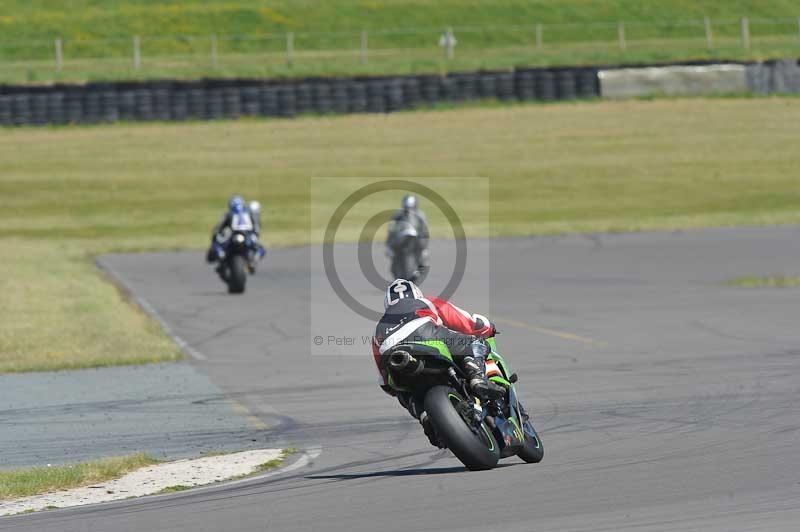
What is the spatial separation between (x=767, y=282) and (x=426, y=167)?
63.5ft

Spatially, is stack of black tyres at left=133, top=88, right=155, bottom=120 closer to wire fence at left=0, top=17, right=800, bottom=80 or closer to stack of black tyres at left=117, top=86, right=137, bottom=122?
stack of black tyres at left=117, top=86, right=137, bottom=122

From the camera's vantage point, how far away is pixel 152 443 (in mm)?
11703

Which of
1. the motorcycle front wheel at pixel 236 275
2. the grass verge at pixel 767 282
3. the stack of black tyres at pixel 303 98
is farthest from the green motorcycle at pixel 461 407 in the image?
the stack of black tyres at pixel 303 98

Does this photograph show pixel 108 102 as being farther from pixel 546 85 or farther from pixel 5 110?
pixel 546 85

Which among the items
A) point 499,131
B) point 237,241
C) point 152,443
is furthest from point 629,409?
point 499,131

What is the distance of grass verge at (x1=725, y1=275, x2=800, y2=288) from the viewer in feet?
74.3

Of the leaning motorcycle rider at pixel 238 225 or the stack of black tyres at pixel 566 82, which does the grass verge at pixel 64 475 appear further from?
the stack of black tyres at pixel 566 82

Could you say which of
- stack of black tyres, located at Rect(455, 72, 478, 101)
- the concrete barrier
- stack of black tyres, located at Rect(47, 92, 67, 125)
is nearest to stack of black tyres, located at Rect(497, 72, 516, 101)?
stack of black tyres, located at Rect(455, 72, 478, 101)

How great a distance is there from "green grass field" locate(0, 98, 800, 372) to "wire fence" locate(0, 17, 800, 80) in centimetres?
518

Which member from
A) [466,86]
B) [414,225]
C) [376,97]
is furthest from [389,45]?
[414,225]

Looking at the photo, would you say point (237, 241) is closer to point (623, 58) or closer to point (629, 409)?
point (629, 409)

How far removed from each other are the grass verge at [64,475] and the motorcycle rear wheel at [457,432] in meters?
2.62

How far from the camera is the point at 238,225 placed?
78.0 feet

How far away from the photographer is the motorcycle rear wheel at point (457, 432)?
8992 millimetres
